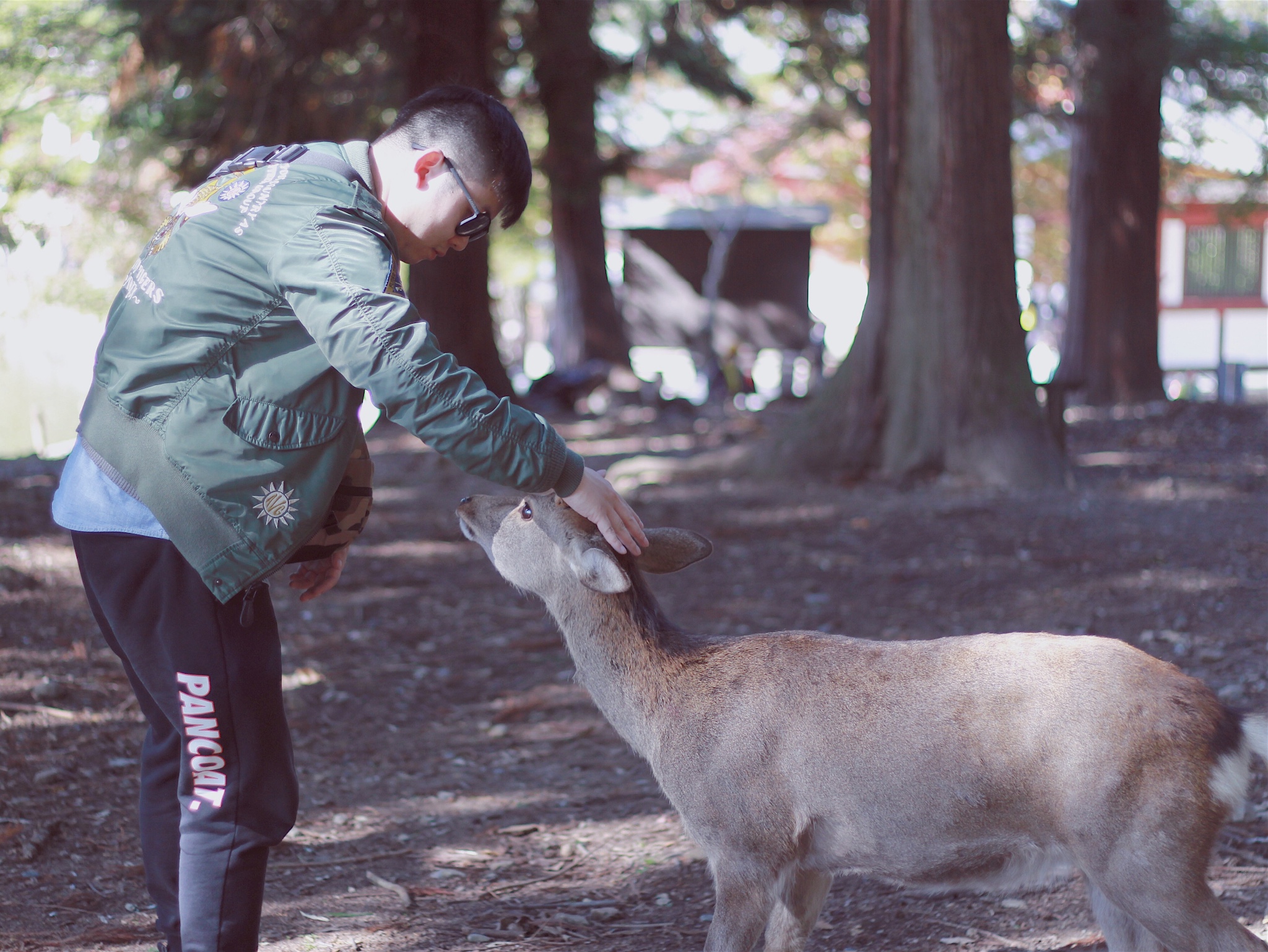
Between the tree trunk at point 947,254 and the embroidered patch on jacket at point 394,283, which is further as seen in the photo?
the tree trunk at point 947,254

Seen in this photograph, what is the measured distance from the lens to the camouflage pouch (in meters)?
3.08

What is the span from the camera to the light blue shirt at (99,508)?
2666 millimetres

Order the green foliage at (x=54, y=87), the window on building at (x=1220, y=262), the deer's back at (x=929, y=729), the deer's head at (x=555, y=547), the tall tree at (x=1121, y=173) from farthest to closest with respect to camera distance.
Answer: the window on building at (x=1220, y=262) < the green foliage at (x=54, y=87) < the tall tree at (x=1121, y=173) < the deer's head at (x=555, y=547) < the deer's back at (x=929, y=729)

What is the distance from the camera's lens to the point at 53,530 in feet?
25.3

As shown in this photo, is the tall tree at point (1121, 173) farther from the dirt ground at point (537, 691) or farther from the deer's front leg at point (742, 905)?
the deer's front leg at point (742, 905)

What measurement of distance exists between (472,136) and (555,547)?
1.11m

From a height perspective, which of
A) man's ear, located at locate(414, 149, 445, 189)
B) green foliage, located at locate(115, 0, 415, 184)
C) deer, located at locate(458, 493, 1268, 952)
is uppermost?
green foliage, located at locate(115, 0, 415, 184)

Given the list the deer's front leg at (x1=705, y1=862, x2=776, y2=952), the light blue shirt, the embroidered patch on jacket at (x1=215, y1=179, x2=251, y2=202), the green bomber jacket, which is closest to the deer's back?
the deer's front leg at (x1=705, y1=862, x2=776, y2=952)

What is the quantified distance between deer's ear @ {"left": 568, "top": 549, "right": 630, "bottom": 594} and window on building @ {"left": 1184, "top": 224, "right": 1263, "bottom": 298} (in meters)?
26.5

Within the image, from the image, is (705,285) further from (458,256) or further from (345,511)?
(345,511)

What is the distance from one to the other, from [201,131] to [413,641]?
9.53 metres

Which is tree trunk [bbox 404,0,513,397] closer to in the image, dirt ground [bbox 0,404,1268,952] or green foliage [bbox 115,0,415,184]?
green foliage [bbox 115,0,415,184]

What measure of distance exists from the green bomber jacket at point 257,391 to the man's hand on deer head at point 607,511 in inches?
1.8

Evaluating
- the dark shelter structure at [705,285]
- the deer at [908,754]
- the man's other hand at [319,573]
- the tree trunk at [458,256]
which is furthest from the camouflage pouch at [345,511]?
the dark shelter structure at [705,285]
